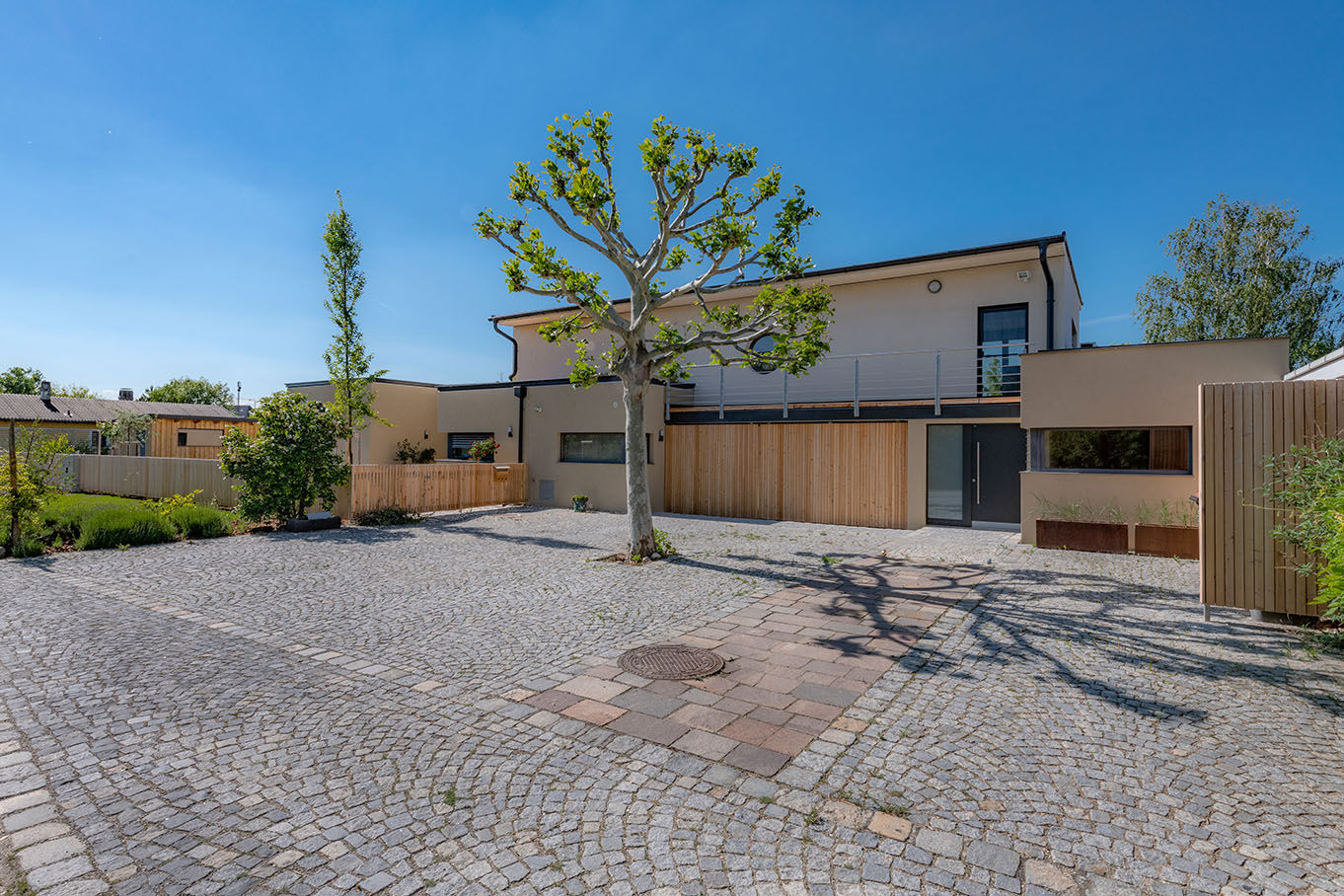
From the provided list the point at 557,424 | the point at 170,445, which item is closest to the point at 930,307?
the point at 557,424

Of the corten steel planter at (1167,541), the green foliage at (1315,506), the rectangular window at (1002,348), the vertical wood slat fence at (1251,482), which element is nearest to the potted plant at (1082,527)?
the corten steel planter at (1167,541)

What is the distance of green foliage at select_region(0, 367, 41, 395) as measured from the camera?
2461 inches

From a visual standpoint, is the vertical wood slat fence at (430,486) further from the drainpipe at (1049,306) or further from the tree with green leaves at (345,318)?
the drainpipe at (1049,306)

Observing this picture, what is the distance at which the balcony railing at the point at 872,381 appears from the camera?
13.8 m

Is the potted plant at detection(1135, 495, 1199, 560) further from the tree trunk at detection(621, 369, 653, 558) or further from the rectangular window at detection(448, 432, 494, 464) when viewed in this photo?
the rectangular window at detection(448, 432, 494, 464)

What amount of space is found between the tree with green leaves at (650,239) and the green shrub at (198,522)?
7.09 m

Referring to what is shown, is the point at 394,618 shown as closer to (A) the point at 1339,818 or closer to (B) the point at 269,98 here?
(A) the point at 1339,818

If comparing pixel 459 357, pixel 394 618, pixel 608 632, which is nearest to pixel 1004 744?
pixel 608 632

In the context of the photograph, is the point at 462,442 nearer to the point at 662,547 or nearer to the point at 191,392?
the point at 662,547

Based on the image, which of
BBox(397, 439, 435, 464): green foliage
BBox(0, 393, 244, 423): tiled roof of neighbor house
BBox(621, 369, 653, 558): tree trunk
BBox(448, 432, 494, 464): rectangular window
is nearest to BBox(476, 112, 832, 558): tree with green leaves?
BBox(621, 369, 653, 558): tree trunk

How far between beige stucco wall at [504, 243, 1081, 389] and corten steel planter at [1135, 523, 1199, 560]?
16.5 ft

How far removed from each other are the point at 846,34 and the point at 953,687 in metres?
10.1

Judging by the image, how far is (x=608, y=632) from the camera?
19.5ft

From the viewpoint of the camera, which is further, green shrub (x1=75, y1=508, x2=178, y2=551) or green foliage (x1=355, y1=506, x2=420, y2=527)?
green foliage (x1=355, y1=506, x2=420, y2=527)
